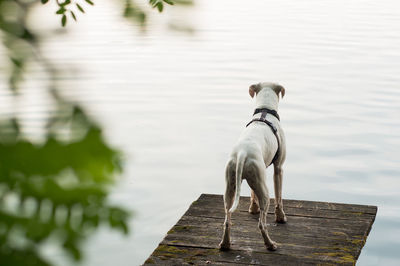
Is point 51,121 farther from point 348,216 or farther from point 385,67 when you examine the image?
point 385,67

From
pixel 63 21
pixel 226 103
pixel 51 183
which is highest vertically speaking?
pixel 63 21

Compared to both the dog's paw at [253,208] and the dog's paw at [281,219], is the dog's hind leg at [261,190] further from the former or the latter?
the dog's paw at [253,208]

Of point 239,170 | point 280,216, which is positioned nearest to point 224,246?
point 239,170

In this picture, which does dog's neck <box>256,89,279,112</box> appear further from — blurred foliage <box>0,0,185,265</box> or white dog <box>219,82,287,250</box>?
blurred foliage <box>0,0,185,265</box>

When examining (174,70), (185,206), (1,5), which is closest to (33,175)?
(1,5)

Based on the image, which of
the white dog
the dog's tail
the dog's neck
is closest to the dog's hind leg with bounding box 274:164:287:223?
the white dog

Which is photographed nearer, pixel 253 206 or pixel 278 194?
pixel 278 194

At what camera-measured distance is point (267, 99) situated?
231 inches

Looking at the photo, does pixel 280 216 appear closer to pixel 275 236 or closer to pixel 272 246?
pixel 275 236

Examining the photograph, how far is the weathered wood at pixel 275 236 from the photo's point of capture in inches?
202

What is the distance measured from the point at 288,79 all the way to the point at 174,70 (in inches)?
140

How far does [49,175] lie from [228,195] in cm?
460

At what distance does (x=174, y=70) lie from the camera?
1734 cm

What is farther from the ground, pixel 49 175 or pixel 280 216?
pixel 49 175
